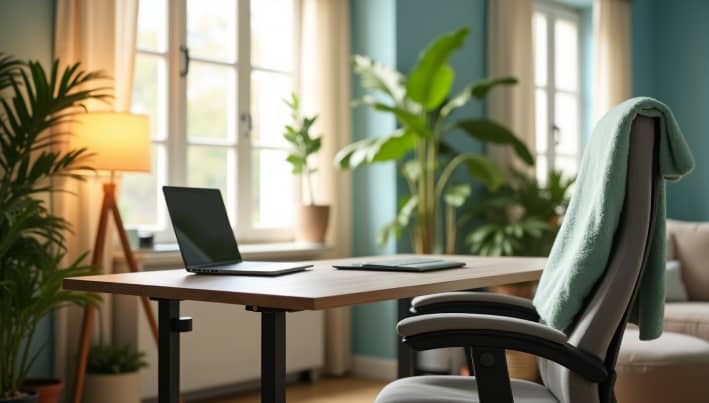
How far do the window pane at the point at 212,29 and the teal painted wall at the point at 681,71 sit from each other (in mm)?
3661

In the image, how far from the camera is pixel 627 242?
180 centimetres

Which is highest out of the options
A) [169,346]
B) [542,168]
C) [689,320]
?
[542,168]

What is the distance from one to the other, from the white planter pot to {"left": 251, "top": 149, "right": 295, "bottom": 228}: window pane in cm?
136

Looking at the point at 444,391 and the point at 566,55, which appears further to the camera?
the point at 566,55

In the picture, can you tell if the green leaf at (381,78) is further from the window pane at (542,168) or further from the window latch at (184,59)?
the window pane at (542,168)

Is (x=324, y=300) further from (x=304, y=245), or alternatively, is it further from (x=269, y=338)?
(x=304, y=245)

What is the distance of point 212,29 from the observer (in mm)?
4668

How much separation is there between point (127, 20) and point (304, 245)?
4.68 feet

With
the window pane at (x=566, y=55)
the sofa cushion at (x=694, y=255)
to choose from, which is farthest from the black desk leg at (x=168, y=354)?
the window pane at (x=566, y=55)

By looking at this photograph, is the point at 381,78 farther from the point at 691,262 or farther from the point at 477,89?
the point at 691,262

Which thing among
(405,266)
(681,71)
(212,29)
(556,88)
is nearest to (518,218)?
(556,88)

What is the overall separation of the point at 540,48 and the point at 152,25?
10.4 ft

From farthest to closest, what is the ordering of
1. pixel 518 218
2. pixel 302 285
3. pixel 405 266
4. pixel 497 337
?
pixel 518 218 < pixel 405 266 < pixel 302 285 < pixel 497 337

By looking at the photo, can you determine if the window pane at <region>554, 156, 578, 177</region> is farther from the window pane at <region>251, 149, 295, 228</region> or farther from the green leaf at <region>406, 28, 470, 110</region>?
the window pane at <region>251, 149, 295, 228</region>
